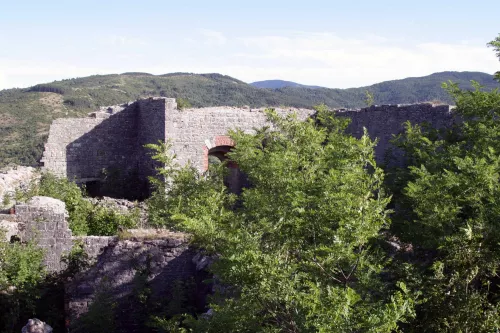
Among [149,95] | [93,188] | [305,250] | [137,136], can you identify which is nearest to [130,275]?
[305,250]

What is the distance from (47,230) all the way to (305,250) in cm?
581

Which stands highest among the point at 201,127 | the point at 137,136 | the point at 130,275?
the point at 201,127

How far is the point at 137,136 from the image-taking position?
14.9 meters

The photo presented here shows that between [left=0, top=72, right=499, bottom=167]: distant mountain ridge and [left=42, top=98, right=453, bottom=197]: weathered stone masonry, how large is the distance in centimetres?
1739

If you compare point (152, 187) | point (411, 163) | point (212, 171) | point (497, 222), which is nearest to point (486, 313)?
point (497, 222)

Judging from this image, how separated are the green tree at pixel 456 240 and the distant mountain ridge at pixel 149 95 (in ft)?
90.5

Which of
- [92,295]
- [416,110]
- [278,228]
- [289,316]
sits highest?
[416,110]

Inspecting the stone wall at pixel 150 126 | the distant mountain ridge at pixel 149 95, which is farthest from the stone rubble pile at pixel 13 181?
the distant mountain ridge at pixel 149 95

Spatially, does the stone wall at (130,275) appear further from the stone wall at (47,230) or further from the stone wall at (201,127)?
the stone wall at (201,127)

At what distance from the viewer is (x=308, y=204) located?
564 cm

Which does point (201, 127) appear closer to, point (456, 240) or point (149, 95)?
point (456, 240)

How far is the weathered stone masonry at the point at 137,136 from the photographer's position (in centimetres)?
1373

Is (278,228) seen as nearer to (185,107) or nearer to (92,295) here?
(92,295)

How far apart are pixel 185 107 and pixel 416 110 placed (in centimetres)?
588
